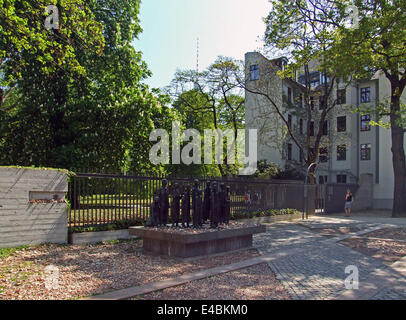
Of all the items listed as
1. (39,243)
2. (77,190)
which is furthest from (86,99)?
(39,243)

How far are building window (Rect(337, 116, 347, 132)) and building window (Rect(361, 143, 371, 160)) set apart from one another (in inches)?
114

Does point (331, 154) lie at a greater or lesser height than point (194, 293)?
greater

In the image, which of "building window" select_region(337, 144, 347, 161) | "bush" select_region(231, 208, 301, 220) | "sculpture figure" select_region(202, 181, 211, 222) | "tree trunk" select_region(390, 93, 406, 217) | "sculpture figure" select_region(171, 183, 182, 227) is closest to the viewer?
"sculpture figure" select_region(171, 183, 182, 227)

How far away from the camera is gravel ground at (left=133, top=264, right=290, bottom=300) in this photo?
5.91 m

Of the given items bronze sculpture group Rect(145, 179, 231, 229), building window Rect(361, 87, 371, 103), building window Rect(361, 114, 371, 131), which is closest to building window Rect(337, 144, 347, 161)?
building window Rect(361, 114, 371, 131)

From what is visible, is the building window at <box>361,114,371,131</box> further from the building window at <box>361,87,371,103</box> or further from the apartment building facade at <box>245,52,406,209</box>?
the building window at <box>361,87,371,103</box>

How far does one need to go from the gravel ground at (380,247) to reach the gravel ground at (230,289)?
446 cm

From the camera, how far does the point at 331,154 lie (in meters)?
40.3

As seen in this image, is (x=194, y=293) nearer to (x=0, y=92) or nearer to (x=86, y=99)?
(x=86, y=99)

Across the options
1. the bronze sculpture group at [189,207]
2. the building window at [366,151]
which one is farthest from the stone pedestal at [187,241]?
the building window at [366,151]

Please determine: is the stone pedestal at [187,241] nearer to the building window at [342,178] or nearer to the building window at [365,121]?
the building window at [365,121]

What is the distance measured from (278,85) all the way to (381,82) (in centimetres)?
968

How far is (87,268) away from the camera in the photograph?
7.71 metres

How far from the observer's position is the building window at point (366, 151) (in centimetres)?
3844
